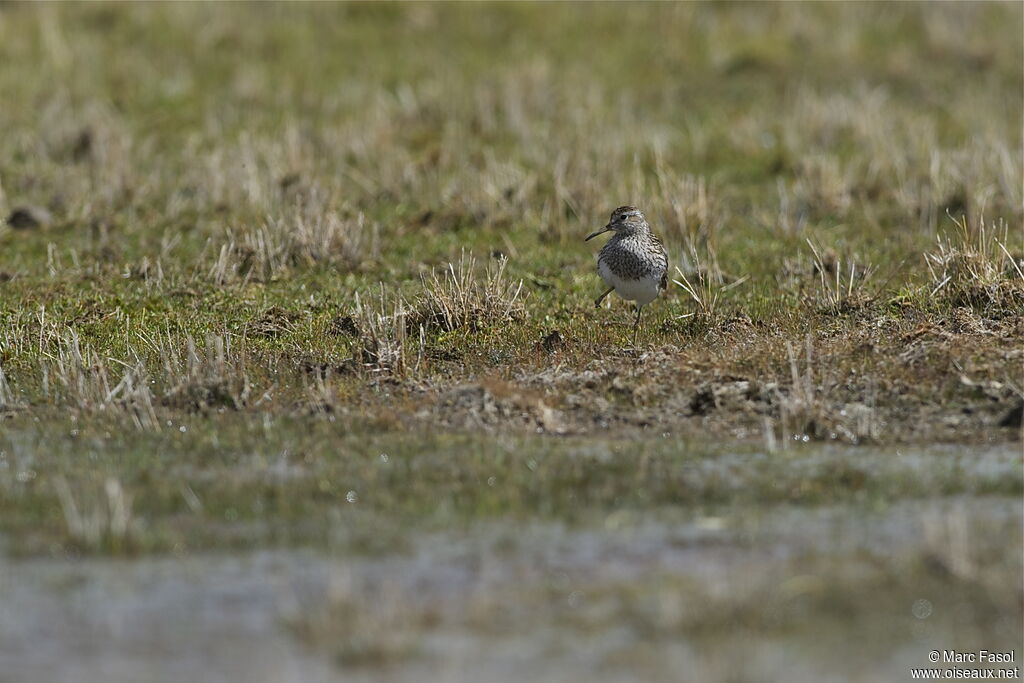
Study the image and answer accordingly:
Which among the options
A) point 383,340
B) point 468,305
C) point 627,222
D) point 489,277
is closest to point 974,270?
point 627,222

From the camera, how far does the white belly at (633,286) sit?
1188cm

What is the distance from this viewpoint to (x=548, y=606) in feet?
21.6

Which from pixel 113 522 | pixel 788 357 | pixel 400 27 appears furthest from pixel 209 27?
pixel 113 522

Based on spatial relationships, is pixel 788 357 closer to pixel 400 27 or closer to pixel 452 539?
pixel 452 539

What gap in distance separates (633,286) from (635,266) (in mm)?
159

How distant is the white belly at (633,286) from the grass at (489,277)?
8.5 inches

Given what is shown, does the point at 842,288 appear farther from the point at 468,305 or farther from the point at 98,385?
the point at 98,385

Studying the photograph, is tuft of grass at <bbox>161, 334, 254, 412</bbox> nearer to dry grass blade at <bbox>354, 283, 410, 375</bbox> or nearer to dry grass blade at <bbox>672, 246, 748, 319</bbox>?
dry grass blade at <bbox>354, 283, 410, 375</bbox>

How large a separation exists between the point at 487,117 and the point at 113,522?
1300 centimetres

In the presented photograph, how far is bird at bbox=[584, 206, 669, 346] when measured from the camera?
38.9 feet

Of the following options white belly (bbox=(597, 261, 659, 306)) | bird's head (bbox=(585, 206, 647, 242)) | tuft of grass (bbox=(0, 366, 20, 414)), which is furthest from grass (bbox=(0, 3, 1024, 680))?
bird's head (bbox=(585, 206, 647, 242))

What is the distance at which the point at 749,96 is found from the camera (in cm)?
2203

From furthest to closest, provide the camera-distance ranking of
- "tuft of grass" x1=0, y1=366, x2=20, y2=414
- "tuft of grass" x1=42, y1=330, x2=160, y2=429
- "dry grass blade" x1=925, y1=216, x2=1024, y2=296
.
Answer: "dry grass blade" x1=925, y1=216, x2=1024, y2=296 → "tuft of grass" x1=0, y1=366, x2=20, y2=414 → "tuft of grass" x1=42, y1=330, x2=160, y2=429

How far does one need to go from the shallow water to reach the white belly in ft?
14.6
